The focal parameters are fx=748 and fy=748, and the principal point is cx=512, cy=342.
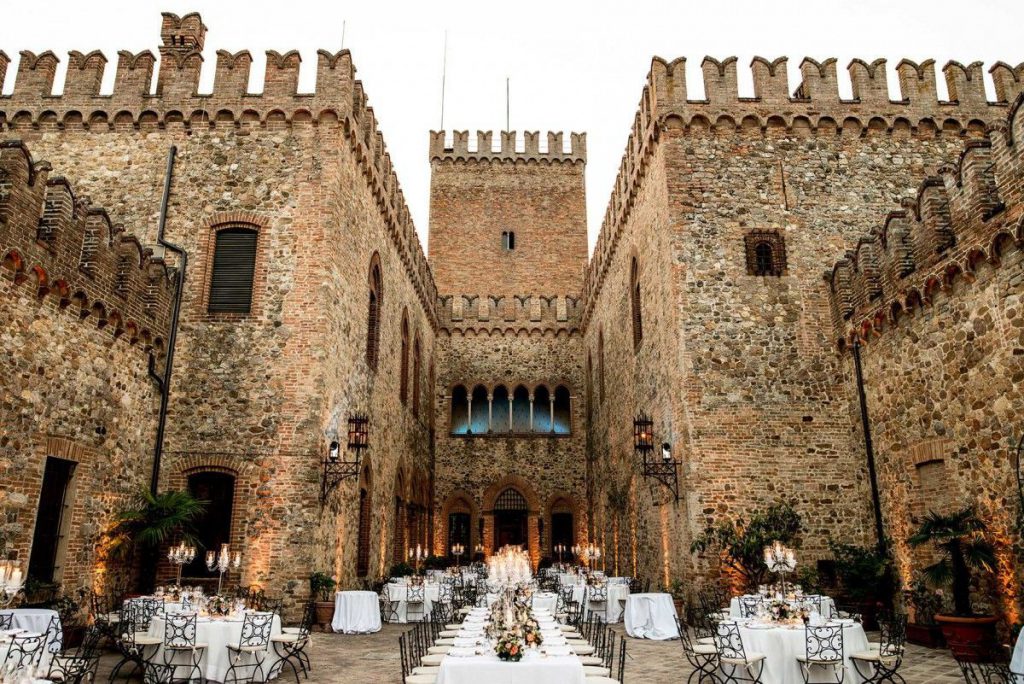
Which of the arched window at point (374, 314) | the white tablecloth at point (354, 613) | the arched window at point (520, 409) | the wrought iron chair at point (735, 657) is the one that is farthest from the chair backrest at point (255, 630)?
the arched window at point (520, 409)

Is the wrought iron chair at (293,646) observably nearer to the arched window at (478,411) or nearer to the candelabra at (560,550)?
the candelabra at (560,550)

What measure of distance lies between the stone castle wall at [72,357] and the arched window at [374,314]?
465 centimetres

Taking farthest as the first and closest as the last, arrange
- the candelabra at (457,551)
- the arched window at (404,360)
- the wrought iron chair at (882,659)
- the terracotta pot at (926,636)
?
the candelabra at (457,551)
the arched window at (404,360)
the terracotta pot at (926,636)
the wrought iron chair at (882,659)

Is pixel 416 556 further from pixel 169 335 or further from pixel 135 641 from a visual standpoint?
pixel 135 641

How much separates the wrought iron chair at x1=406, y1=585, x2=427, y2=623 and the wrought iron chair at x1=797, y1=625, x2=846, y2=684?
26.2ft

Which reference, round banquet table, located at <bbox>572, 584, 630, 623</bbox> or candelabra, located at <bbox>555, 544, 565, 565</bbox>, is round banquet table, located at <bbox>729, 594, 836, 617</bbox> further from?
candelabra, located at <bbox>555, 544, 565, 565</bbox>

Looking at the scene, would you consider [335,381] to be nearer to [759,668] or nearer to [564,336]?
[759,668]

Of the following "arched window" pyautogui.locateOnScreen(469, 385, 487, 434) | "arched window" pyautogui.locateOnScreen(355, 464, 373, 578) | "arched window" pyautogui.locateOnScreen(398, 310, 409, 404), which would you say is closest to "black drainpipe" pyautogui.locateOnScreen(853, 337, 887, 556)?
"arched window" pyautogui.locateOnScreen(355, 464, 373, 578)

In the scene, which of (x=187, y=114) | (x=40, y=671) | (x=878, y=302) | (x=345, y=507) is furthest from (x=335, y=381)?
(x=878, y=302)

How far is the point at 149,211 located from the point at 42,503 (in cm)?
609

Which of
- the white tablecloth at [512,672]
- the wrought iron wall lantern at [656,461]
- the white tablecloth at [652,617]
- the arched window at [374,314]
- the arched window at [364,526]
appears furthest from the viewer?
the arched window at [374,314]

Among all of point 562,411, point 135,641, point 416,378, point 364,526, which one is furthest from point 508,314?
point 135,641

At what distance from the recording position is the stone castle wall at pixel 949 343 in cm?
967

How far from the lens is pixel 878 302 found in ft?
41.5
